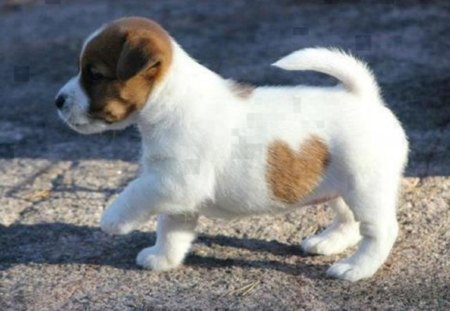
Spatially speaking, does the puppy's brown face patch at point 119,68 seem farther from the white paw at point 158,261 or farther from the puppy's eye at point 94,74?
the white paw at point 158,261

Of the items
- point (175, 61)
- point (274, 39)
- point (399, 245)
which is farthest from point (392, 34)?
point (175, 61)

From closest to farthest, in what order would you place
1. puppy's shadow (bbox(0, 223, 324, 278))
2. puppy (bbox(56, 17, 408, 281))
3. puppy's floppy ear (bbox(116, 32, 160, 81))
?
puppy's floppy ear (bbox(116, 32, 160, 81)), puppy (bbox(56, 17, 408, 281)), puppy's shadow (bbox(0, 223, 324, 278))

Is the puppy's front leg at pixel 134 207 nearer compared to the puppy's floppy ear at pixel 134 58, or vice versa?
the puppy's floppy ear at pixel 134 58

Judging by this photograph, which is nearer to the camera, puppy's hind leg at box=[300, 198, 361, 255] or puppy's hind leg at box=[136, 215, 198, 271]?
puppy's hind leg at box=[136, 215, 198, 271]

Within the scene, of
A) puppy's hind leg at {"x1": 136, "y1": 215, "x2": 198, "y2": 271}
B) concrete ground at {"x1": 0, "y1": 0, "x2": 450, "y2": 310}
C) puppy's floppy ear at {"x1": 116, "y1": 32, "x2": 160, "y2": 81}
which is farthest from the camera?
puppy's hind leg at {"x1": 136, "y1": 215, "x2": 198, "y2": 271}

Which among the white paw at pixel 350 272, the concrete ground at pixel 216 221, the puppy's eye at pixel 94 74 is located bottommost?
the concrete ground at pixel 216 221

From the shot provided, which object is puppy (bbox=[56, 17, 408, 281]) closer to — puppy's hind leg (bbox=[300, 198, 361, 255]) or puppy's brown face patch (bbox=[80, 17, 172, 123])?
puppy's brown face patch (bbox=[80, 17, 172, 123])

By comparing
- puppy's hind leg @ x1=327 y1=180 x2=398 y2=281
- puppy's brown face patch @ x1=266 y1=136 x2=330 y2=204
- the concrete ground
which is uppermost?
puppy's brown face patch @ x1=266 y1=136 x2=330 y2=204

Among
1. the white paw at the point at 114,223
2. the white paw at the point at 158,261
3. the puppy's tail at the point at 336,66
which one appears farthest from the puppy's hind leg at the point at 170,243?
the puppy's tail at the point at 336,66

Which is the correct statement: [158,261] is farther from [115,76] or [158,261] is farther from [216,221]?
[115,76]

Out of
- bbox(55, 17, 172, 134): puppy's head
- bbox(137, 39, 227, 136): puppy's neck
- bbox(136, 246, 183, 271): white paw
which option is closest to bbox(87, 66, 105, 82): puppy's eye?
bbox(55, 17, 172, 134): puppy's head
